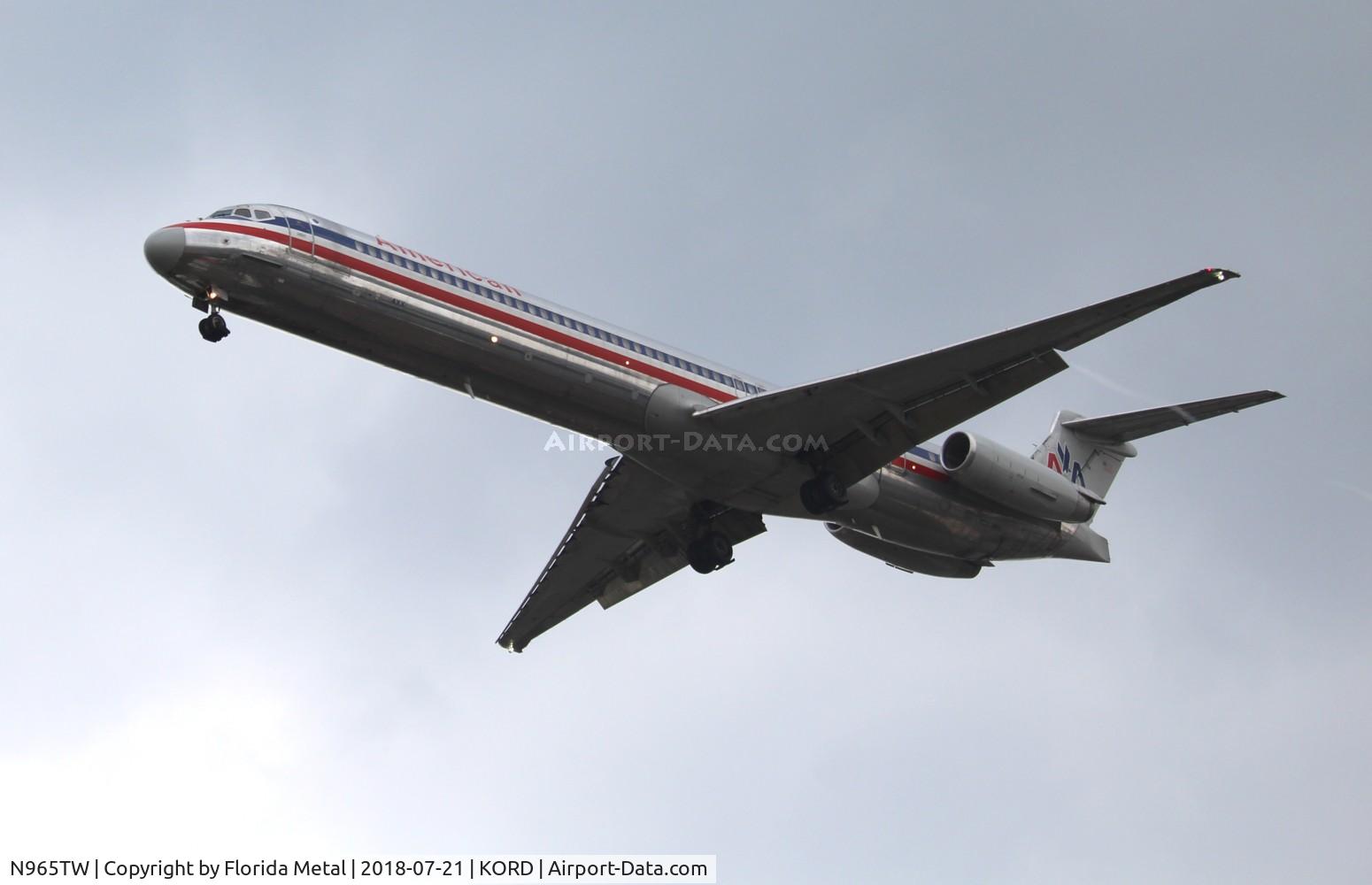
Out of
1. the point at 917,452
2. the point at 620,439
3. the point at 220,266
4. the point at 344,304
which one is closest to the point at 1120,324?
the point at 917,452

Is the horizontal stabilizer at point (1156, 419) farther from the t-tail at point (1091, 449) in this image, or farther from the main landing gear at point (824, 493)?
the main landing gear at point (824, 493)

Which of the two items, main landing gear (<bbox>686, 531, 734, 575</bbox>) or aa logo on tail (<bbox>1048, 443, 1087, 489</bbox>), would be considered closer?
main landing gear (<bbox>686, 531, 734, 575</bbox>)

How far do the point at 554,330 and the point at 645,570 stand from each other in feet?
27.2

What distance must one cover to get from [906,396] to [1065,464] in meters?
7.68

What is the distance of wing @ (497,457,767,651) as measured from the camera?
2952 centimetres

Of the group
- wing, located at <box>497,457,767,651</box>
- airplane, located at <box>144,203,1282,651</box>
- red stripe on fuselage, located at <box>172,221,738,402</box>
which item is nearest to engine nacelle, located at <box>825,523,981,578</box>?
airplane, located at <box>144,203,1282,651</box>

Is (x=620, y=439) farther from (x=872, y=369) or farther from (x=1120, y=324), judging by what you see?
(x=1120, y=324)

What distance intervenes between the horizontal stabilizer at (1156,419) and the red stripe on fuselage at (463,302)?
871cm

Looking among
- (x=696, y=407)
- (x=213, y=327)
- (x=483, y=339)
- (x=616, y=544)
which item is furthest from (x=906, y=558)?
(x=213, y=327)

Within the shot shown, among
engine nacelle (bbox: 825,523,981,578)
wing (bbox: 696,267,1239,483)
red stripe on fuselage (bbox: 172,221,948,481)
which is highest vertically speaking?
red stripe on fuselage (bbox: 172,221,948,481)

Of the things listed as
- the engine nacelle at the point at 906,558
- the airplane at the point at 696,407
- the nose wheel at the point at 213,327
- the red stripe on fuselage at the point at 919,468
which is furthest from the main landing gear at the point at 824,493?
the nose wheel at the point at 213,327

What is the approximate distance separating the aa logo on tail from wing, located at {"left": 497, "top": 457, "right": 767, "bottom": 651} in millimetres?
6447

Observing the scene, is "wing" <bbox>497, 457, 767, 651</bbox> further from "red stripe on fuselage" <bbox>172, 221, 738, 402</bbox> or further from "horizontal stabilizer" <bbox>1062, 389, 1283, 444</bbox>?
"horizontal stabilizer" <bbox>1062, 389, 1283, 444</bbox>

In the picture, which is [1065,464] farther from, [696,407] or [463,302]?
[463,302]
